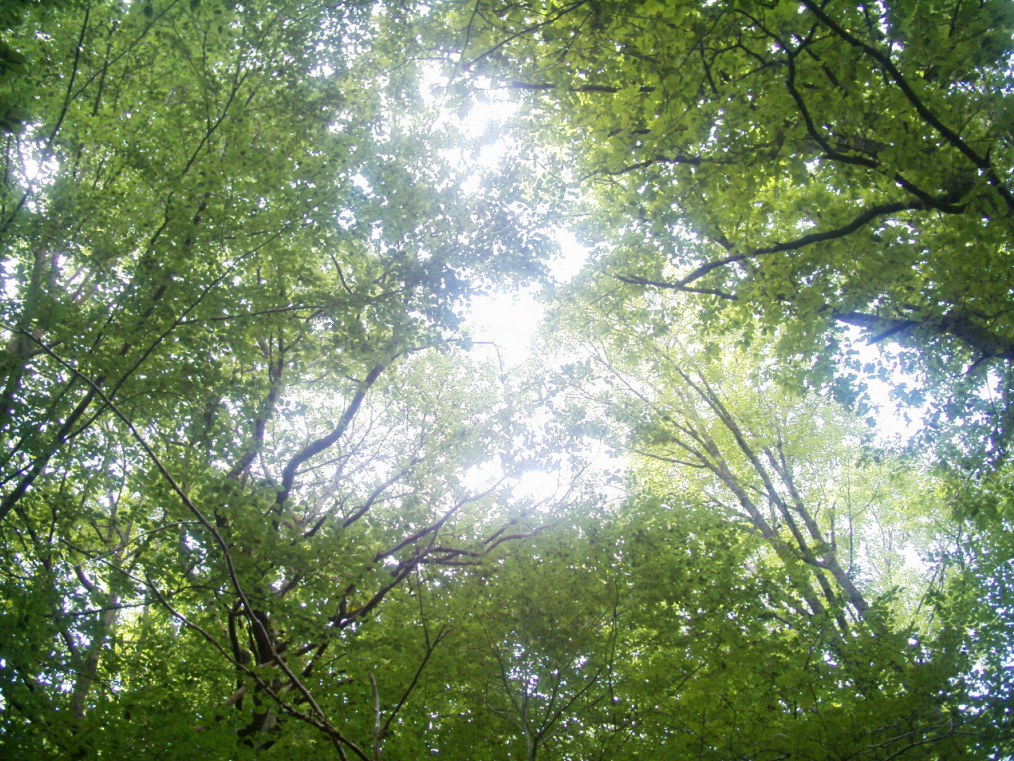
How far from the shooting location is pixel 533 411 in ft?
27.0

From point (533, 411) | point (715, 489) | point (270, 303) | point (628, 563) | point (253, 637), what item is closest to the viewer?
point (270, 303)

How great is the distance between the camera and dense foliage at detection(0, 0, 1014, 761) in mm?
4102

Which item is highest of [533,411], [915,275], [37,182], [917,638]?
[37,182]

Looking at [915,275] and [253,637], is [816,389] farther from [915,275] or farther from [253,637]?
[253,637]

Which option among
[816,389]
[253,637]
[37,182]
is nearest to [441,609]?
[253,637]

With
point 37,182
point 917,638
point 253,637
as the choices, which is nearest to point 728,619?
point 917,638

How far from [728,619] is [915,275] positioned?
13.8 feet

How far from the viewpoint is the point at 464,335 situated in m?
6.54

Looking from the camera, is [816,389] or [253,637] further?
[816,389]

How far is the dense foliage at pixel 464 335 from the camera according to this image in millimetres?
4102

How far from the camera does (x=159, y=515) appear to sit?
6.46 m

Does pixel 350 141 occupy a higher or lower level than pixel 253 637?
higher

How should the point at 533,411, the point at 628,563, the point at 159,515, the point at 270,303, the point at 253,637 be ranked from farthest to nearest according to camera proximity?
1. the point at 533,411
2. the point at 159,515
3. the point at 628,563
4. the point at 253,637
5. the point at 270,303

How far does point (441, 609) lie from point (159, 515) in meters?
3.68
